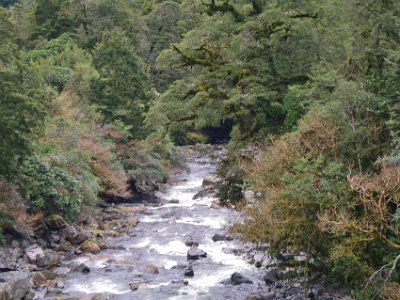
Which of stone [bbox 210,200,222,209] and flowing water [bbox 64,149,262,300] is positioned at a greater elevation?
flowing water [bbox 64,149,262,300]

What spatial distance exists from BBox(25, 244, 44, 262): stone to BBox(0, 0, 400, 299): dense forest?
1.56 m

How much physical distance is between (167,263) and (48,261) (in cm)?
510

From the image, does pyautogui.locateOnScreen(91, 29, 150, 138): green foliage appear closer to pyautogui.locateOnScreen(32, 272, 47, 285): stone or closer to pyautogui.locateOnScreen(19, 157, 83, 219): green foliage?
pyautogui.locateOnScreen(19, 157, 83, 219): green foliage

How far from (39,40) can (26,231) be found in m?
40.8

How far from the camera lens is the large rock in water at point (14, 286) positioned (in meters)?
16.7

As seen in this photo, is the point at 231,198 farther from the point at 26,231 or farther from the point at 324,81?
the point at 26,231

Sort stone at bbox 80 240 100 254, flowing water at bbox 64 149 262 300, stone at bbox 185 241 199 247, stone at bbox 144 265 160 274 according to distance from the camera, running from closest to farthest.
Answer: flowing water at bbox 64 149 262 300, stone at bbox 144 265 160 274, stone at bbox 80 240 100 254, stone at bbox 185 241 199 247

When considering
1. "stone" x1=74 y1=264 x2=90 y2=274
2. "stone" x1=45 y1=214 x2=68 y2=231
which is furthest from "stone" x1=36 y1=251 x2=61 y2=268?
"stone" x1=45 y1=214 x2=68 y2=231

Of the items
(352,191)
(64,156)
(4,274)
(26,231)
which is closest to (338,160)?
(352,191)

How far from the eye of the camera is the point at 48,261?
2219 centimetres

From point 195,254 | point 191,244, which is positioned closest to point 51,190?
point 191,244

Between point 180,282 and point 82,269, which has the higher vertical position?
point 82,269

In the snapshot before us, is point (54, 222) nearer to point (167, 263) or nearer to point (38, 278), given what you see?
point (38, 278)

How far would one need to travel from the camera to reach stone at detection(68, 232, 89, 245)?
25.5 m
